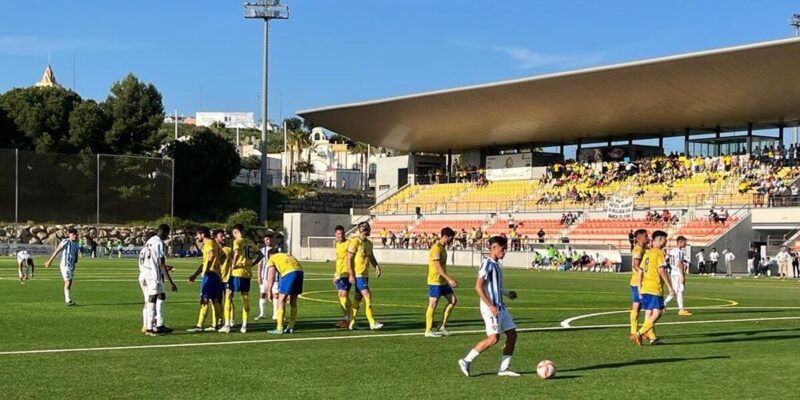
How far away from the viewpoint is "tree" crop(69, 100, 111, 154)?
271ft

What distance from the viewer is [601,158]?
75.6 meters

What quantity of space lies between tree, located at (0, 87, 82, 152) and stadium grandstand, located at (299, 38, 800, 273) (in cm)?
1982

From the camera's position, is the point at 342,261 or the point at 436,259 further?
the point at 342,261

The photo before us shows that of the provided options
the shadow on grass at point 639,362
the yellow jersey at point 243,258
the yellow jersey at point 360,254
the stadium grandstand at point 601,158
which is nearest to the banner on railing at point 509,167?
the stadium grandstand at point 601,158

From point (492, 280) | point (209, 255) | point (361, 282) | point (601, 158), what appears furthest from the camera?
point (601, 158)

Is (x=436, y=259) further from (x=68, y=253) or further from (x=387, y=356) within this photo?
(x=68, y=253)

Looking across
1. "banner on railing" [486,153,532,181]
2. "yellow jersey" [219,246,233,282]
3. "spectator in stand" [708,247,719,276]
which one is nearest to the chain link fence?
"banner on railing" [486,153,532,181]

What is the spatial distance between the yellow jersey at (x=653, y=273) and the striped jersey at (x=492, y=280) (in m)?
4.85

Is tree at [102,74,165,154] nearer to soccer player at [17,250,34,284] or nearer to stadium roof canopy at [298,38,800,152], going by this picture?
stadium roof canopy at [298,38,800,152]

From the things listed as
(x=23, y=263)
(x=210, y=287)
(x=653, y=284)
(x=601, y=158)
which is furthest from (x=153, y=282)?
(x=601, y=158)

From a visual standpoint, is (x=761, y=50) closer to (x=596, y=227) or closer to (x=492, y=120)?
(x=596, y=227)

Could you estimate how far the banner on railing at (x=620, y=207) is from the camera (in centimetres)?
6112

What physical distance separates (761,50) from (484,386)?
45837 mm

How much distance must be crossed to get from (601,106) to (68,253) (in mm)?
48348
